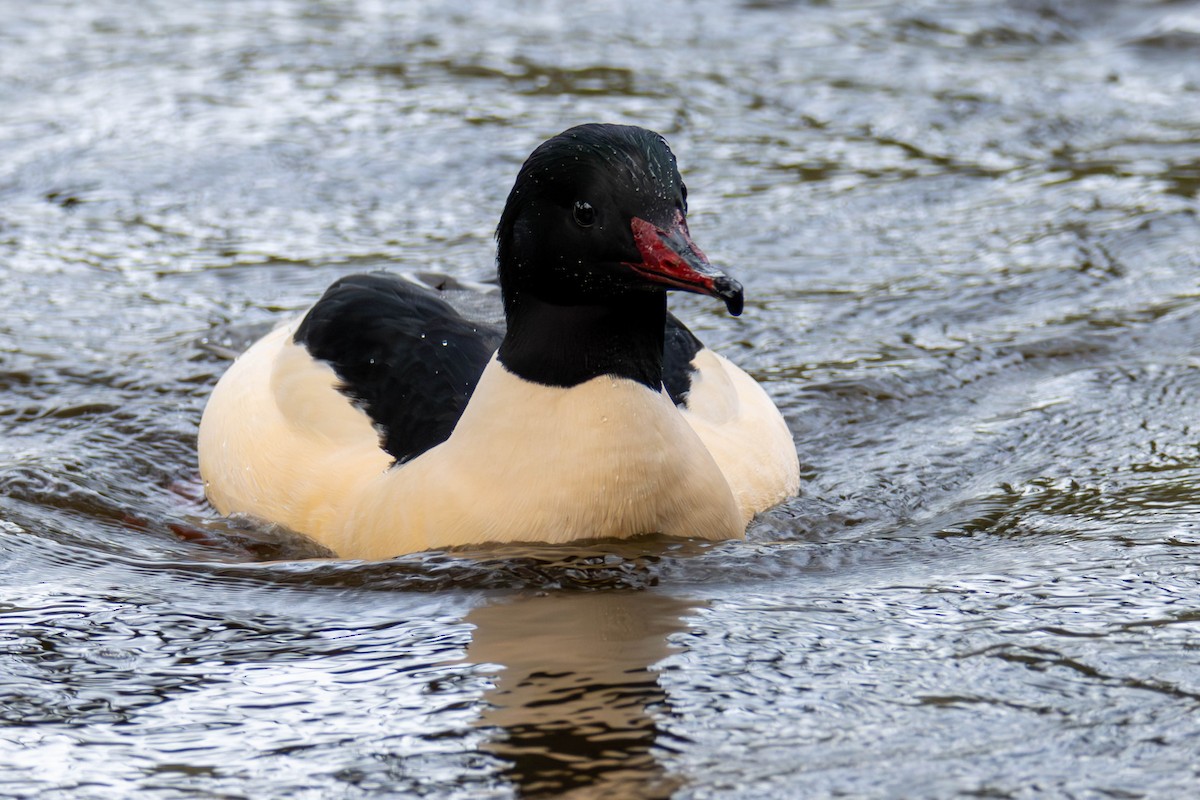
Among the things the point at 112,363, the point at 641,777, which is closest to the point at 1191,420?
the point at 641,777

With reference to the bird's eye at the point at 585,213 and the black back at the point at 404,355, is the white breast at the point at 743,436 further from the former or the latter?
the bird's eye at the point at 585,213

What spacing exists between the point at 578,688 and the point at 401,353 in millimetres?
1968

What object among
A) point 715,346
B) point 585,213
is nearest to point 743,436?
point 585,213

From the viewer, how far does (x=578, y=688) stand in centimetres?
415

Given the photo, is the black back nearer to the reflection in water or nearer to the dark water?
the dark water

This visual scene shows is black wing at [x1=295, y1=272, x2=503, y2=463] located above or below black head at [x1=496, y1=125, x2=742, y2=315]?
below

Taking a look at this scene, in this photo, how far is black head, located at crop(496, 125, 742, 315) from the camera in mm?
4684

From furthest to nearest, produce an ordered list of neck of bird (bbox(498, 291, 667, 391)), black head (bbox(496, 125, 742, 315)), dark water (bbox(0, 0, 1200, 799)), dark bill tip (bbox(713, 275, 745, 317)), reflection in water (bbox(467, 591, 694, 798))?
neck of bird (bbox(498, 291, 667, 391)), black head (bbox(496, 125, 742, 315)), dark bill tip (bbox(713, 275, 745, 317)), dark water (bbox(0, 0, 1200, 799)), reflection in water (bbox(467, 591, 694, 798))

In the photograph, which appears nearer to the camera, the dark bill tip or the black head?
the dark bill tip

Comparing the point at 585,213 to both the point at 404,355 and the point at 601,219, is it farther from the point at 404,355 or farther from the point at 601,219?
the point at 404,355

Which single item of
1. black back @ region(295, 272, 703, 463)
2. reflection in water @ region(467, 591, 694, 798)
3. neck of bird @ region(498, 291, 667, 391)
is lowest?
reflection in water @ region(467, 591, 694, 798)

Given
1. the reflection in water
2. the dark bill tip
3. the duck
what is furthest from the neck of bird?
the reflection in water

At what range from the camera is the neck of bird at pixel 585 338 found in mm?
4891

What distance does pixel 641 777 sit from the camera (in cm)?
371
